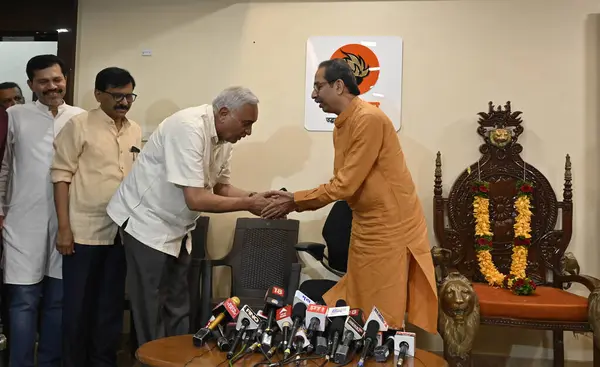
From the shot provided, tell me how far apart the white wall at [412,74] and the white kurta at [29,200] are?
3.10 ft

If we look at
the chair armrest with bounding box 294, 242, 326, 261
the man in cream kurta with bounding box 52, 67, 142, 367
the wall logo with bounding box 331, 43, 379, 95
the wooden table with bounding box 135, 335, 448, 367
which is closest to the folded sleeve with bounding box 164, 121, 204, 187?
the man in cream kurta with bounding box 52, 67, 142, 367

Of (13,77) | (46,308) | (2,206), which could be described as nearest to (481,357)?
(46,308)

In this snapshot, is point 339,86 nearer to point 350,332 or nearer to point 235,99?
point 235,99

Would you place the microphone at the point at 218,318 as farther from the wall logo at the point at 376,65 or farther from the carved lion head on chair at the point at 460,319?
the wall logo at the point at 376,65

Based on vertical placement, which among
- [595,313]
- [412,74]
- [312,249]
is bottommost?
[595,313]

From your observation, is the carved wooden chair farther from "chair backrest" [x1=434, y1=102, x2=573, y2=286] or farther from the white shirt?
the white shirt

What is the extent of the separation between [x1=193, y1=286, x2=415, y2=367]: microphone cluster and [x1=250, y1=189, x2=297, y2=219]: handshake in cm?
82

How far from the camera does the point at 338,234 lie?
9.94 ft

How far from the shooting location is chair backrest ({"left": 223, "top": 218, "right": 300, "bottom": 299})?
3131 mm

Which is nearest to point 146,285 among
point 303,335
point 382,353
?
point 303,335

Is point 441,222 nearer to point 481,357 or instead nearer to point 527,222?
point 527,222

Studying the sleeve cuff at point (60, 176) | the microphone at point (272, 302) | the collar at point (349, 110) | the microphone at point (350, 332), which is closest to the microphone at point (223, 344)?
the microphone at point (272, 302)

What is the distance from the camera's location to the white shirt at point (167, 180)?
7.29 ft

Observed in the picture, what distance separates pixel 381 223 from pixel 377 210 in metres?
0.06
